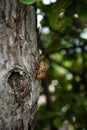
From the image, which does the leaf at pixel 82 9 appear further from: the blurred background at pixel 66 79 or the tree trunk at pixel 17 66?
the blurred background at pixel 66 79

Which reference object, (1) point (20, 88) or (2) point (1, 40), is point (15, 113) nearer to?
(1) point (20, 88)

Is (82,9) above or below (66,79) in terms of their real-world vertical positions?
above

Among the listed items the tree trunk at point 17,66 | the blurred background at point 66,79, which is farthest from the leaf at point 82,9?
the blurred background at point 66,79

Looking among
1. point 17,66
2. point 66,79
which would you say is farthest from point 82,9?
point 66,79

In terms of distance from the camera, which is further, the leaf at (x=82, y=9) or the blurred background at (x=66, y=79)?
the blurred background at (x=66, y=79)

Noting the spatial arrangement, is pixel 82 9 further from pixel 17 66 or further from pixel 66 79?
pixel 66 79

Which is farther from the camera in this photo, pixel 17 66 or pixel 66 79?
pixel 66 79

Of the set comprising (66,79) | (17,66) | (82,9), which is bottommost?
(66,79)

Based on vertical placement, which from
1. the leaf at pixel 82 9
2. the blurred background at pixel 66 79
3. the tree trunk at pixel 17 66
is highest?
the leaf at pixel 82 9

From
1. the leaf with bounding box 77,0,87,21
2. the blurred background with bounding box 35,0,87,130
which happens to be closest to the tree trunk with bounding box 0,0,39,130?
the leaf with bounding box 77,0,87,21
